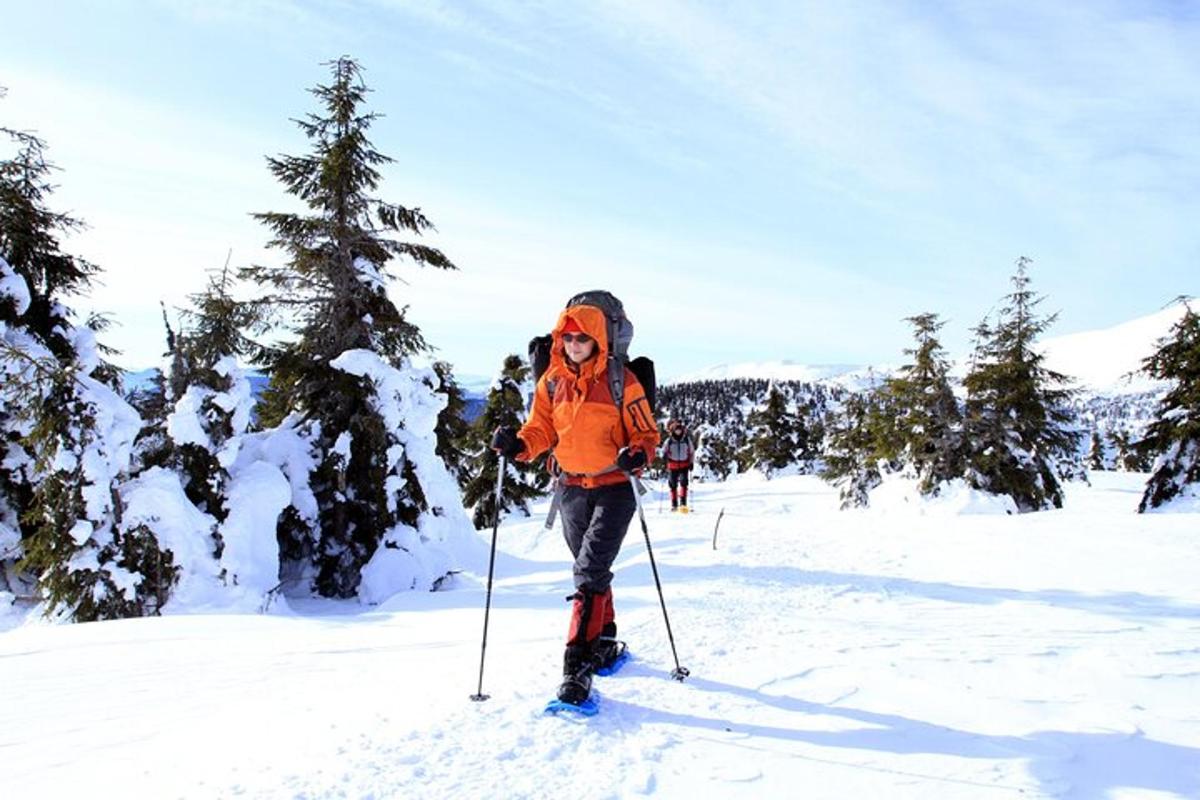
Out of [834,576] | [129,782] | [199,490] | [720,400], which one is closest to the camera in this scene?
[129,782]

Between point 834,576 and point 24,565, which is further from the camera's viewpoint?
point 24,565

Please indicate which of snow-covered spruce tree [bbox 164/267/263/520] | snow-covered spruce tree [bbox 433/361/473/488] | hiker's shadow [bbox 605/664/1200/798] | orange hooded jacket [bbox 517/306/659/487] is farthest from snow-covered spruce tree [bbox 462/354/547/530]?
hiker's shadow [bbox 605/664/1200/798]

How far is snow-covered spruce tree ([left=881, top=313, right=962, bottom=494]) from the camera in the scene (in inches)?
845

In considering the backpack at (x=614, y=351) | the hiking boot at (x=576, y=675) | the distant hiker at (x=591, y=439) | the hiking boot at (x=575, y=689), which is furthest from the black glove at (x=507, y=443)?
the hiking boot at (x=575, y=689)

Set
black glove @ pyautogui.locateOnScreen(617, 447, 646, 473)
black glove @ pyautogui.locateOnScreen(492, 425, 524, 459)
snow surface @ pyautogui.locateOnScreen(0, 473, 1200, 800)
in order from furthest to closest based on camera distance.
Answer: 1. black glove @ pyautogui.locateOnScreen(492, 425, 524, 459)
2. black glove @ pyautogui.locateOnScreen(617, 447, 646, 473)
3. snow surface @ pyautogui.locateOnScreen(0, 473, 1200, 800)

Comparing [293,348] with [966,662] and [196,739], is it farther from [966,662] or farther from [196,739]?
[966,662]

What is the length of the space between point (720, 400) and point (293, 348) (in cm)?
17307

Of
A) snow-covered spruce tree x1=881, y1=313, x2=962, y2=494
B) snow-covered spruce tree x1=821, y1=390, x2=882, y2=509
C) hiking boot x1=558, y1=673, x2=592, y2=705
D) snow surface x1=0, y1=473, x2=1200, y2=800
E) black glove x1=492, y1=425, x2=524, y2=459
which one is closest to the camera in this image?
snow surface x1=0, y1=473, x2=1200, y2=800

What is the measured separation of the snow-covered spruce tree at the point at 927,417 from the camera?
21453 mm

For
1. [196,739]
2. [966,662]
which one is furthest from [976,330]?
[196,739]

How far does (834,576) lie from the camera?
8461mm

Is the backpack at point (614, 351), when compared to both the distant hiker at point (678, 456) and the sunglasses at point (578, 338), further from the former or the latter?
the distant hiker at point (678, 456)

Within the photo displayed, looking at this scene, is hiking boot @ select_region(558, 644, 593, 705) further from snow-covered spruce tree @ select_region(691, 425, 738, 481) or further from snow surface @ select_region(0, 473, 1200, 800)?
snow-covered spruce tree @ select_region(691, 425, 738, 481)

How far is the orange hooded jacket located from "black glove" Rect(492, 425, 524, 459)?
0.18 ft
